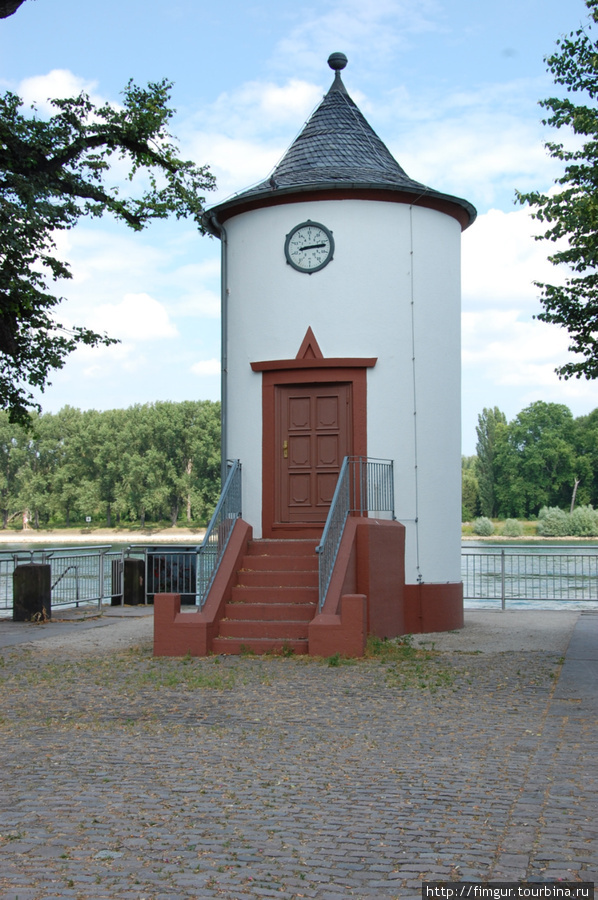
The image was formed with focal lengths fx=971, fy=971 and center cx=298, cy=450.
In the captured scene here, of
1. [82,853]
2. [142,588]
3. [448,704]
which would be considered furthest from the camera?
[142,588]

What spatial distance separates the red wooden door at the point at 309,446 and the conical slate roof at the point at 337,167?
309 centimetres

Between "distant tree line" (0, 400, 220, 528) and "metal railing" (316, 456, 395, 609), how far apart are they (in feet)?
225

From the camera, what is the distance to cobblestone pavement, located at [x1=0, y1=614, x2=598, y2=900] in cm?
468

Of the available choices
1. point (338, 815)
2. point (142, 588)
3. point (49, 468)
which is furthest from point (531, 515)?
point (338, 815)

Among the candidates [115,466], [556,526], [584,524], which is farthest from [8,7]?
[115,466]

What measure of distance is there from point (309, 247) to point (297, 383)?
2.14 meters

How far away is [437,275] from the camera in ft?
51.3

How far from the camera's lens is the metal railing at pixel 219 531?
43.3ft

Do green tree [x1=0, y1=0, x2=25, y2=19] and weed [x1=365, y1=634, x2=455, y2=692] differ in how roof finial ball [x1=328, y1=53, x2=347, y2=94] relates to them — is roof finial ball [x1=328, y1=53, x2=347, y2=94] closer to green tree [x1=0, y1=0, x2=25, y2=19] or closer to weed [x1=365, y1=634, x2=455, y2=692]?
green tree [x1=0, y1=0, x2=25, y2=19]

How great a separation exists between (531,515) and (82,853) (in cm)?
9208

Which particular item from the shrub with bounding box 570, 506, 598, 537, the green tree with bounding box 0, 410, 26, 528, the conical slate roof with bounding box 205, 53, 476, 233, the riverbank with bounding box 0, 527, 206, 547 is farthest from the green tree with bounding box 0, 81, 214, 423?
the green tree with bounding box 0, 410, 26, 528

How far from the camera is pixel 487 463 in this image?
94750 mm

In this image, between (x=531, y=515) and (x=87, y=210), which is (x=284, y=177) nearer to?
(x=87, y=210)

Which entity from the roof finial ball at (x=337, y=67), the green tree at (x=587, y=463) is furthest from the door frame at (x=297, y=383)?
the green tree at (x=587, y=463)
